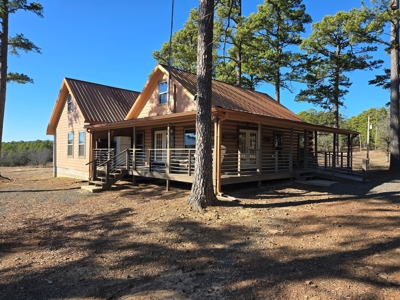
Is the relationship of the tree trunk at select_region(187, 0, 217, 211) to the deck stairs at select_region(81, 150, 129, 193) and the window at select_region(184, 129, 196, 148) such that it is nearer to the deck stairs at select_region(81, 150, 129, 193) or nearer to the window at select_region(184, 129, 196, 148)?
the window at select_region(184, 129, 196, 148)

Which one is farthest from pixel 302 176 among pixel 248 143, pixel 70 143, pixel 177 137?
pixel 70 143

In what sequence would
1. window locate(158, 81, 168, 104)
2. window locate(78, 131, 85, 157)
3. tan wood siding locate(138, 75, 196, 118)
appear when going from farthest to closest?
window locate(78, 131, 85, 157) < window locate(158, 81, 168, 104) < tan wood siding locate(138, 75, 196, 118)

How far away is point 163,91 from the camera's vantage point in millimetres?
14641

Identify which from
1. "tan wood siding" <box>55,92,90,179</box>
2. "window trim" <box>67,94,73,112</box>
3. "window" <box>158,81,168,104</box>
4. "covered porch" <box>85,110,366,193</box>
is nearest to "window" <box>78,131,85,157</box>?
"tan wood siding" <box>55,92,90,179</box>

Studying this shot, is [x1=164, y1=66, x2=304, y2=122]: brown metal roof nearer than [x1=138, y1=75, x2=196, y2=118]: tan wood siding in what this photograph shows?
No

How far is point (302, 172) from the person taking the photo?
1288cm

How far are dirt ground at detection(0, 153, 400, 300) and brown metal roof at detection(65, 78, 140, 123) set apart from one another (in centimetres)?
849

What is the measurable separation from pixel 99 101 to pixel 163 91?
5452 mm

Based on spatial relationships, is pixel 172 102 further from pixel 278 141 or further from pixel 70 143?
pixel 70 143

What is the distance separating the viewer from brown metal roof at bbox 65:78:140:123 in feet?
54.0

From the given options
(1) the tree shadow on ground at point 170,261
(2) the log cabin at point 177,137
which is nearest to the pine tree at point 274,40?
(2) the log cabin at point 177,137

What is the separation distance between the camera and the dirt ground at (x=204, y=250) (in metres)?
3.54

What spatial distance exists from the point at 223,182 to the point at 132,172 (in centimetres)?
518

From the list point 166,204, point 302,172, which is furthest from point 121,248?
point 302,172
